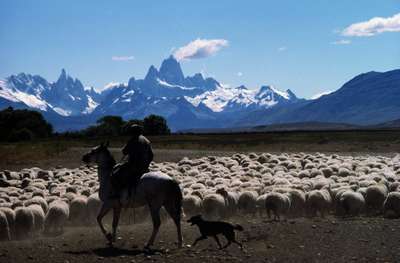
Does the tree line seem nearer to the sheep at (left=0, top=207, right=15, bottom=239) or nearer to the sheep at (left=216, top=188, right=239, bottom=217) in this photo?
the sheep at (left=216, top=188, right=239, bottom=217)

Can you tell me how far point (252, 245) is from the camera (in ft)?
39.1

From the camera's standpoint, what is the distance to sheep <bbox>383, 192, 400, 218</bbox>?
1533cm

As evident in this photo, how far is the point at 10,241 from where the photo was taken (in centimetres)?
1270

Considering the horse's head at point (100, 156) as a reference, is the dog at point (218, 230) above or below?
below

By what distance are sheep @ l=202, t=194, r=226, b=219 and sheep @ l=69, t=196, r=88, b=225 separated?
3091mm

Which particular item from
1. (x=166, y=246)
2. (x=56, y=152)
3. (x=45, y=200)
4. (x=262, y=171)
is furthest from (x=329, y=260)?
(x=56, y=152)

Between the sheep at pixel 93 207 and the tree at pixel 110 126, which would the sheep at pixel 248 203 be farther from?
the tree at pixel 110 126

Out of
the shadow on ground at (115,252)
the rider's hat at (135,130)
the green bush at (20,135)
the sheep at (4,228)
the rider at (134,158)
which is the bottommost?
the shadow on ground at (115,252)

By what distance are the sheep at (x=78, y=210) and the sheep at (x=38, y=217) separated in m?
1.14

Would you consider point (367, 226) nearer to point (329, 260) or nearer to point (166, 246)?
point (329, 260)

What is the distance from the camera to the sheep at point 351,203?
50.8 feet

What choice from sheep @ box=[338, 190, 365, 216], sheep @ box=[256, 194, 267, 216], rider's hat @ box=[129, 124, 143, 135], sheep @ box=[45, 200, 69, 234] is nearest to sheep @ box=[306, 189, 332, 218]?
sheep @ box=[338, 190, 365, 216]

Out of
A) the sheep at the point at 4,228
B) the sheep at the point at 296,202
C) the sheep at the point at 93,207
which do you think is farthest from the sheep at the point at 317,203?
the sheep at the point at 4,228

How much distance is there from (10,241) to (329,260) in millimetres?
6928
